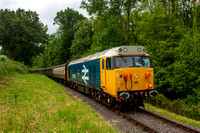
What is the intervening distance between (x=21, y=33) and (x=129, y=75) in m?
25.8

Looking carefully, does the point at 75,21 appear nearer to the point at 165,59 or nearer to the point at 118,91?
the point at 165,59

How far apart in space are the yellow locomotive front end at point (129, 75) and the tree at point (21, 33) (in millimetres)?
23730

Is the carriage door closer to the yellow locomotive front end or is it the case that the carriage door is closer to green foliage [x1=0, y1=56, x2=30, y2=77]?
the yellow locomotive front end

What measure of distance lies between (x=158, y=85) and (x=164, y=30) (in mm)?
7213

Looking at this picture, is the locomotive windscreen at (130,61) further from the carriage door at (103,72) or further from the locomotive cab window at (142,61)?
the carriage door at (103,72)

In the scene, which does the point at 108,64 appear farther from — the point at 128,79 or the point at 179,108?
the point at 179,108

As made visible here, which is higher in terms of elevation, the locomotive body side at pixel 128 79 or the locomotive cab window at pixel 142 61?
the locomotive cab window at pixel 142 61

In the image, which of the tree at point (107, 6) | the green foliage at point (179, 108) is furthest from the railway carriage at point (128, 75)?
the tree at point (107, 6)

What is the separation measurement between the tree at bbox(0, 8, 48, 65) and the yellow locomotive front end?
23.7 metres

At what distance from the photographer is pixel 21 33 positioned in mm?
28609

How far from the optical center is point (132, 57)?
897 centimetres

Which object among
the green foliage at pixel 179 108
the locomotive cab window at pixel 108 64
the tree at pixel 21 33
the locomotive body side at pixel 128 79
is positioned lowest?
the green foliage at pixel 179 108

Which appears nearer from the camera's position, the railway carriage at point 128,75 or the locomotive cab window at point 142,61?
the railway carriage at point 128,75

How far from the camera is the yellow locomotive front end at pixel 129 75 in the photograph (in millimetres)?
8453
